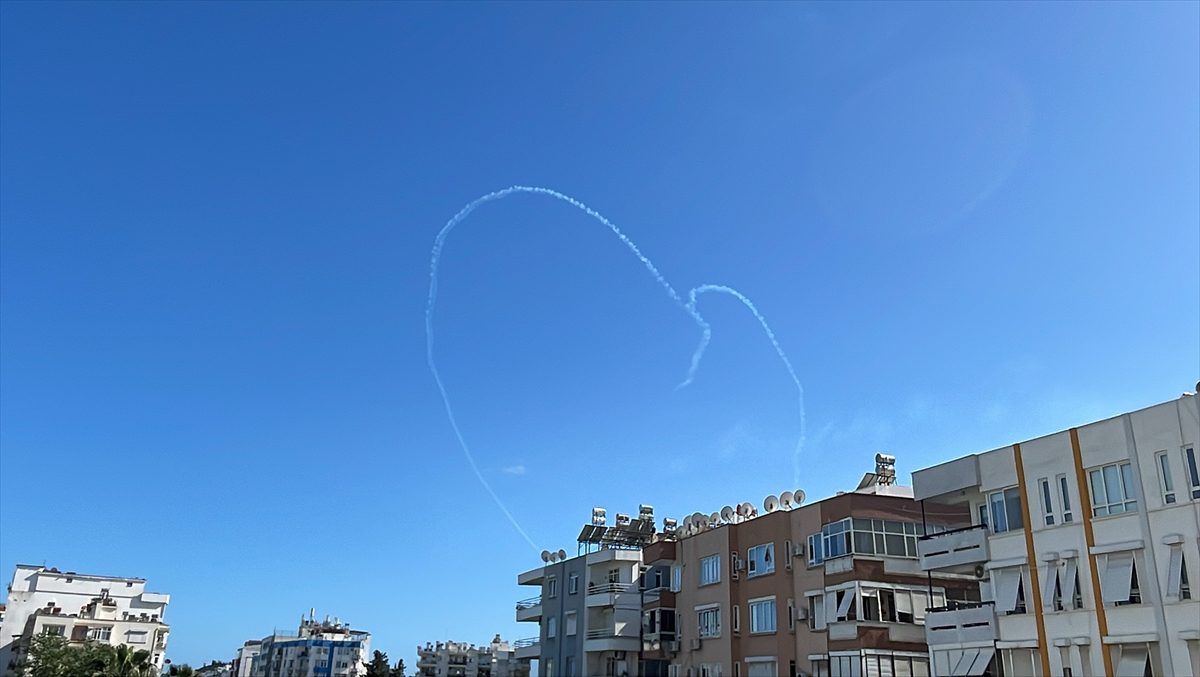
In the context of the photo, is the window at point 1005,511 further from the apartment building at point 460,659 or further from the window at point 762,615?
the apartment building at point 460,659

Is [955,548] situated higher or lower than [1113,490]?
lower

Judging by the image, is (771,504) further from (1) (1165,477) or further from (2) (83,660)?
(2) (83,660)

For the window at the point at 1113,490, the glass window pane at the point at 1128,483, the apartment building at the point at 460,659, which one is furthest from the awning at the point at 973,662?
the apartment building at the point at 460,659

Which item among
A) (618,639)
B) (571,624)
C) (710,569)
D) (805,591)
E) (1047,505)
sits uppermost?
(710,569)

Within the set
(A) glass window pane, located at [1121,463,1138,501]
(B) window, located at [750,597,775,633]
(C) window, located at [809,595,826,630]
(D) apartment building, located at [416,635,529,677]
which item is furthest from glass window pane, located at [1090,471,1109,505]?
(D) apartment building, located at [416,635,529,677]

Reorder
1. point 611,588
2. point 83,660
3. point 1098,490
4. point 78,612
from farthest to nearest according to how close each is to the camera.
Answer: point 78,612 → point 83,660 → point 611,588 → point 1098,490

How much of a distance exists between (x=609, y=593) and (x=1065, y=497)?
3281 cm

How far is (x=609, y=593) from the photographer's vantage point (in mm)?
58500

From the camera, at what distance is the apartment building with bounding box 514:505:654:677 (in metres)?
57.2

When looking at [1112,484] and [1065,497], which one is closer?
[1112,484]

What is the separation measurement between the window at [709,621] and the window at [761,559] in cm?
330

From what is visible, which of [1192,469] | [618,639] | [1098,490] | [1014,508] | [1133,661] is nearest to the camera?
[1192,469]

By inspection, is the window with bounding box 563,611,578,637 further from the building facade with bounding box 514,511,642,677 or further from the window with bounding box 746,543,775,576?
the window with bounding box 746,543,775,576

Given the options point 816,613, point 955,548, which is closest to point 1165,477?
point 955,548
